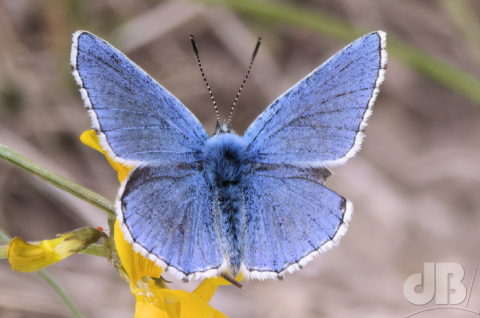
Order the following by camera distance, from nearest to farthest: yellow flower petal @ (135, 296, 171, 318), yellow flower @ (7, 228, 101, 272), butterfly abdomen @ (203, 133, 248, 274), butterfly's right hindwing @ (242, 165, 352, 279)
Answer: yellow flower @ (7, 228, 101, 272), yellow flower petal @ (135, 296, 171, 318), butterfly's right hindwing @ (242, 165, 352, 279), butterfly abdomen @ (203, 133, 248, 274)

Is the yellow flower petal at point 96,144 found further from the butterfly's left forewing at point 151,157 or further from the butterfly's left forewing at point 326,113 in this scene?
the butterfly's left forewing at point 326,113

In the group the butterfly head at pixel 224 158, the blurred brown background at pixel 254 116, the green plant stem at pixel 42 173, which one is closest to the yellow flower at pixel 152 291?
the green plant stem at pixel 42 173

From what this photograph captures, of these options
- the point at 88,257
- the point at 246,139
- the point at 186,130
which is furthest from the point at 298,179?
the point at 88,257

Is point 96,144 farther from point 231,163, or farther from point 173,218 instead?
point 231,163
